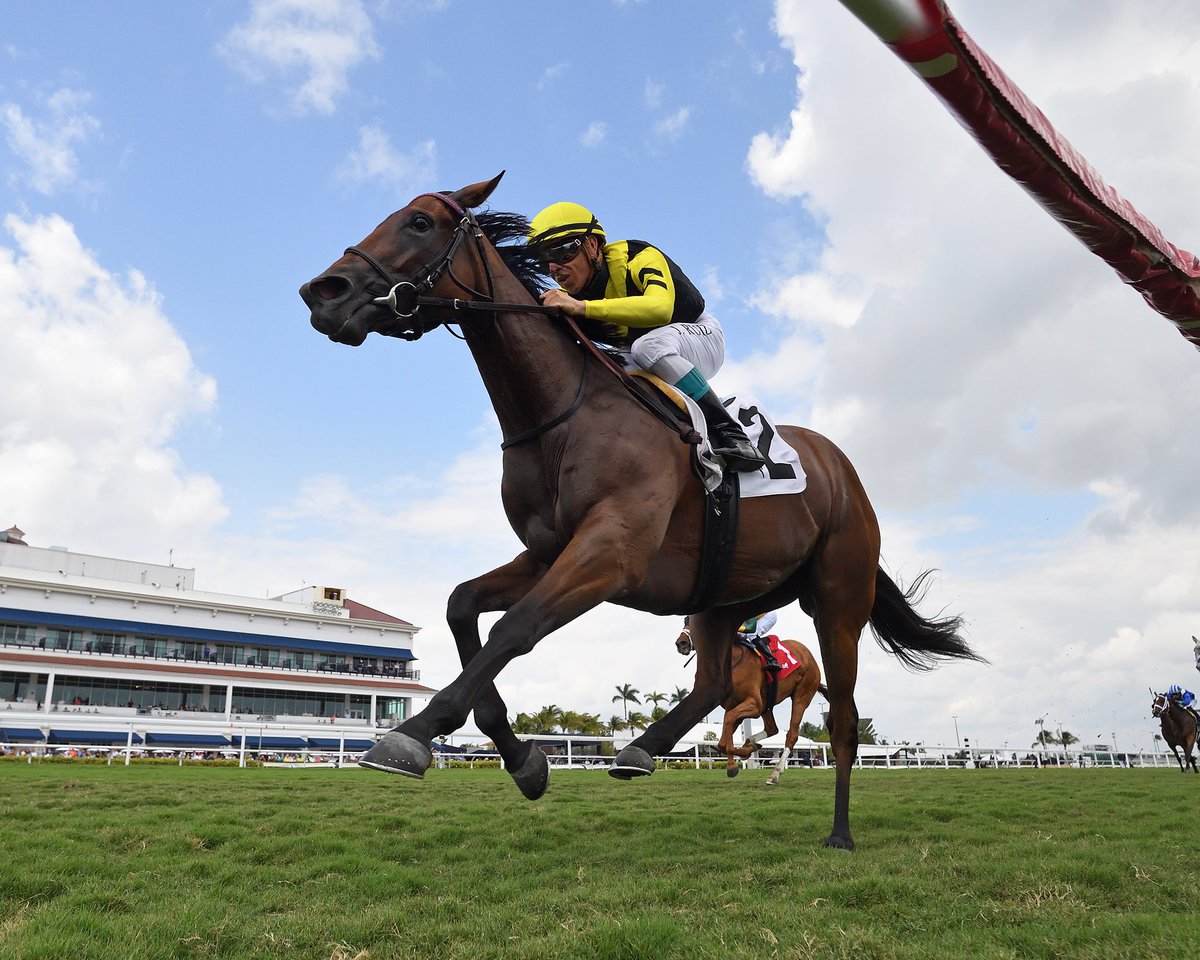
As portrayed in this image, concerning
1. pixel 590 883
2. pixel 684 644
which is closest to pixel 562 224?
pixel 590 883

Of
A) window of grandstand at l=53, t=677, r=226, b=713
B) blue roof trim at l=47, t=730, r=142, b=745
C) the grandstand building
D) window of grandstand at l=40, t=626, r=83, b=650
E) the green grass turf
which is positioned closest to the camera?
the green grass turf

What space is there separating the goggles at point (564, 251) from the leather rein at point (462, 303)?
0.43 meters

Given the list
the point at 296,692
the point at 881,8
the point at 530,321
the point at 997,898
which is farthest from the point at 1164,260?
the point at 296,692

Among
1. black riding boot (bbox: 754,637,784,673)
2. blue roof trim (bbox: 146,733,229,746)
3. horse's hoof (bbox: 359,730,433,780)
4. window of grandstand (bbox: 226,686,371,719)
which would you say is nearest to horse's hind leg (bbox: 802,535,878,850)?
horse's hoof (bbox: 359,730,433,780)

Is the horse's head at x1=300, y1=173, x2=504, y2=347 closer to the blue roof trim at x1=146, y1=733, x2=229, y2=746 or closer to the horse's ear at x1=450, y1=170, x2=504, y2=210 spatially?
the horse's ear at x1=450, y1=170, x2=504, y2=210

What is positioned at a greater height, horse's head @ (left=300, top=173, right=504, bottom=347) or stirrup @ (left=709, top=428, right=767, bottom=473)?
horse's head @ (left=300, top=173, right=504, bottom=347)

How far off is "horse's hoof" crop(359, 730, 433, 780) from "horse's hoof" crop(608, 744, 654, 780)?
168 centimetres

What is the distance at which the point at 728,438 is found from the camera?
17.7 ft

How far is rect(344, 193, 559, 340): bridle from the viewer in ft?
15.1

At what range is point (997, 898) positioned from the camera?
12.6ft

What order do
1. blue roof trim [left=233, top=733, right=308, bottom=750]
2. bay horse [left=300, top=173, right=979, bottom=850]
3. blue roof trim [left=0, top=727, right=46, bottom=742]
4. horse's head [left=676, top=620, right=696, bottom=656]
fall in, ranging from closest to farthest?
bay horse [left=300, top=173, right=979, bottom=850]
horse's head [left=676, top=620, right=696, bottom=656]
blue roof trim [left=0, top=727, right=46, bottom=742]
blue roof trim [left=233, top=733, right=308, bottom=750]

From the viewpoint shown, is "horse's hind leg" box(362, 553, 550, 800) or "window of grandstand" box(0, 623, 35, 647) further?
"window of grandstand" box(0, 623, 35, 647)

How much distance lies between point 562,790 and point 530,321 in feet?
25.3

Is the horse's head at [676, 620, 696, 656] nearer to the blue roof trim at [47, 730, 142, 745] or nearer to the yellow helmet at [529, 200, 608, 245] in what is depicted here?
the yellow helmet at [529, 200, 608, 245]
